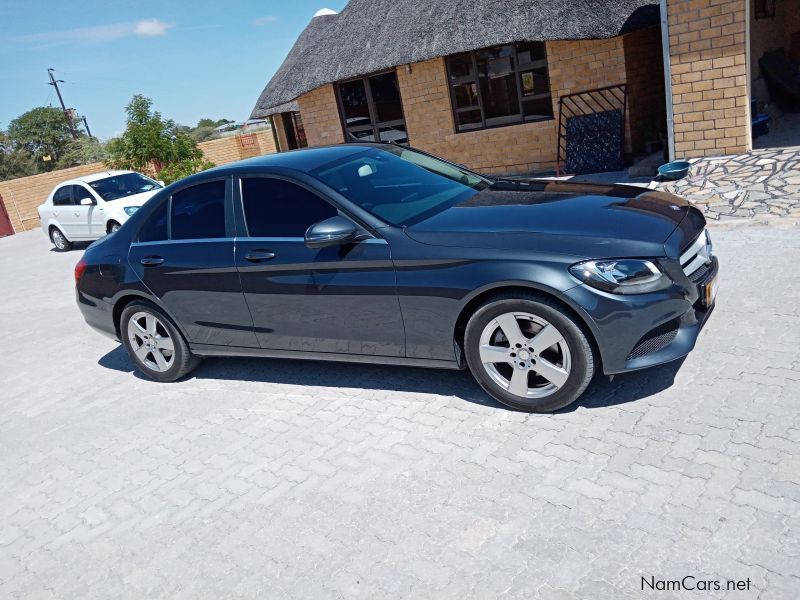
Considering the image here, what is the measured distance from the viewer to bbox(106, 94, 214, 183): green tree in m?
19.6

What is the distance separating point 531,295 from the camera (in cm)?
391

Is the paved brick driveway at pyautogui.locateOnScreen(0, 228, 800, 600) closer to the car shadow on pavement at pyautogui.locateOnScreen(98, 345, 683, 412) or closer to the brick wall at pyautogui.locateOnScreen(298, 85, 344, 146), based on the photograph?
the car shadow on pavement at pyautogui.locateOnScreen(98, 345, 683, 412)

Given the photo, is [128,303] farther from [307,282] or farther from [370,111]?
[370,111]

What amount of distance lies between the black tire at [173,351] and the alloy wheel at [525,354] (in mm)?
2799

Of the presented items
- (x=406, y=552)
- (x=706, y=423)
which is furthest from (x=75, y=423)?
(x=706, y=423)

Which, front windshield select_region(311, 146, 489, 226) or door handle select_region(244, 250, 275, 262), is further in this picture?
door handle select_region(244, 250, 275, 262)

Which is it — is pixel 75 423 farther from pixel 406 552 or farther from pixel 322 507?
pixel 406 552

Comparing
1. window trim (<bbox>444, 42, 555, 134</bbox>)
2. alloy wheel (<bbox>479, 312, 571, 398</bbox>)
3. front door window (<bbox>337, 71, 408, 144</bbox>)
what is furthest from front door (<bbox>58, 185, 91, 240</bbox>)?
alloy wheel (<bbox>479, 312, 571, 398</bbox>)

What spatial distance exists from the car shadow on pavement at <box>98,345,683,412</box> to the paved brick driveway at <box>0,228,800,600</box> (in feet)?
0.08

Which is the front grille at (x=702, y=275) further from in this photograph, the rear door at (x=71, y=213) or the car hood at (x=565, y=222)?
the rear door at (x=71, y=213)

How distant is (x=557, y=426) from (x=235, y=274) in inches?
101

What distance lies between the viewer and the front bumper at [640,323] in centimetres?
374

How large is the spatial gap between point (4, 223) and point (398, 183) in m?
25.8

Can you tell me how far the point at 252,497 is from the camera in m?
3.95
